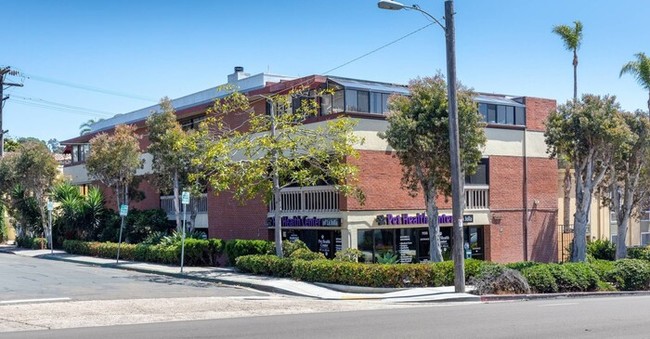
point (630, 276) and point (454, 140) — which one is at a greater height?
point (454, 140)

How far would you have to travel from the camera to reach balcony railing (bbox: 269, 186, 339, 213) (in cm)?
2870

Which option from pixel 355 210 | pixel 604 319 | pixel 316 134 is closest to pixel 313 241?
pixel 355 210

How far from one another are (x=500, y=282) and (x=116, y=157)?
837 inches

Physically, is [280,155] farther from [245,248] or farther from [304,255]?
[245,248]

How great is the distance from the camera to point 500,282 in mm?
22234

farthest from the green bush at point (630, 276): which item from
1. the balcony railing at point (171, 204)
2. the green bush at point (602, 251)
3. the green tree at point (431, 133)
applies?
the balcony railing at point (171, 204)

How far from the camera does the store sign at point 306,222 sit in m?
28.2

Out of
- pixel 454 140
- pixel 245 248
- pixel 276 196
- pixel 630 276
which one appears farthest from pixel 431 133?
pixel 245 248

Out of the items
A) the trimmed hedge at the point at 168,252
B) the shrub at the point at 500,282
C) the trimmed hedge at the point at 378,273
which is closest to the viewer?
the shrub at the point at 500,282

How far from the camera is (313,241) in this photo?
30.3m

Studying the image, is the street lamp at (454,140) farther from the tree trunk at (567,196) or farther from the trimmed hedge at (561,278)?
the tree trunk at (567,196)

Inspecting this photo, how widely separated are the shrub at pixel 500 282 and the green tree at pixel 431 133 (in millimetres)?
2784

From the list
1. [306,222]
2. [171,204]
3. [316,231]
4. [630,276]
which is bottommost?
[630,276]

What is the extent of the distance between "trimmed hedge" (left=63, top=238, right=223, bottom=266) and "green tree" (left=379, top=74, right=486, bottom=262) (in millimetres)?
9353
